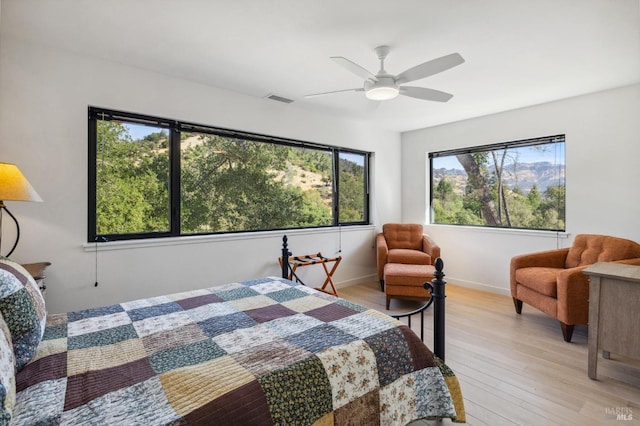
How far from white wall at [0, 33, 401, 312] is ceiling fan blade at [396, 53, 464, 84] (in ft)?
6.45

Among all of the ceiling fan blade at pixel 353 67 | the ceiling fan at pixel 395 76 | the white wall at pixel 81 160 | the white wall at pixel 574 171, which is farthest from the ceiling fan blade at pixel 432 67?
the white wall at pixel 574 171

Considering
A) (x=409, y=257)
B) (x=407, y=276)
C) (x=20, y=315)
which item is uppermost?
(x=20, y=315)

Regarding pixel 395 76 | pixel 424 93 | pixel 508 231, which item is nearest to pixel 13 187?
pixel 395 76

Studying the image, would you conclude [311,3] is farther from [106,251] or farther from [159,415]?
[106,251]

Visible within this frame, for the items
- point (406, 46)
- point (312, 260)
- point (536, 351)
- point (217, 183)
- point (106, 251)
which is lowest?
point (536, 351)

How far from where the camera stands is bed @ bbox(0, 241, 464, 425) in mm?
1022

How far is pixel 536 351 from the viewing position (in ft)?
8.76

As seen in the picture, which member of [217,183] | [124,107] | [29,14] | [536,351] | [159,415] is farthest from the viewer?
[217,183]

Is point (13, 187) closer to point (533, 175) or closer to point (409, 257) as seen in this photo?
point (409, 257)

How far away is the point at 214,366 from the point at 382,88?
2.13 metres

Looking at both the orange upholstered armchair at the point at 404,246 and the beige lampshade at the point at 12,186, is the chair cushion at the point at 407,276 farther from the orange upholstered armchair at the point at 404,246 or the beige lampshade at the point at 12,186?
the beige lampshade at the point at 12,186

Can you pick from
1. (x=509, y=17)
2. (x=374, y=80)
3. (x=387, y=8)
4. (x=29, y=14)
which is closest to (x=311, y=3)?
(x=387, y=8)

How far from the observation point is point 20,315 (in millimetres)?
1285

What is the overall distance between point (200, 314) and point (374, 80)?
2.00 metres
